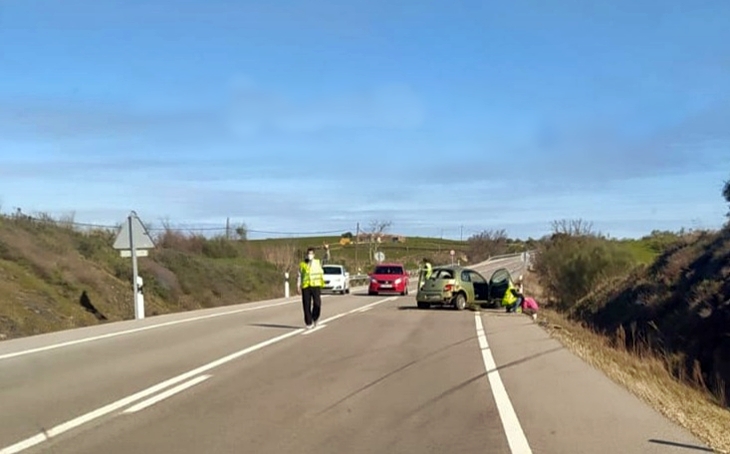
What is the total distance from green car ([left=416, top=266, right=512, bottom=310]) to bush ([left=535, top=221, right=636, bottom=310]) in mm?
14797

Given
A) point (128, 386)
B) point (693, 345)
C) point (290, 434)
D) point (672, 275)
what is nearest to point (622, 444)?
point (290, 434)

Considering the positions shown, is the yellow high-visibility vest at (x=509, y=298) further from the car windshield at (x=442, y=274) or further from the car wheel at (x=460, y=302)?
the car windshield at (x=442, y=274)

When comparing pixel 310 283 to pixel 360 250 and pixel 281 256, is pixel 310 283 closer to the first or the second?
pixel 281 256

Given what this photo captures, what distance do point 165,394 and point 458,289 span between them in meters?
21.4

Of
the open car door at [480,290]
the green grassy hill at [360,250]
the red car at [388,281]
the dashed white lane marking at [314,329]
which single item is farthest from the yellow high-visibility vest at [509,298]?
the green grassy hill at [360,250]

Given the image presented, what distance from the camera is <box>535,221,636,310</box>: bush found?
4669 cm

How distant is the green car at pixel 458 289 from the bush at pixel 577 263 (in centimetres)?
1480

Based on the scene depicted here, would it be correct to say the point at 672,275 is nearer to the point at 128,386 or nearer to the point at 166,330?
the point at 166,330

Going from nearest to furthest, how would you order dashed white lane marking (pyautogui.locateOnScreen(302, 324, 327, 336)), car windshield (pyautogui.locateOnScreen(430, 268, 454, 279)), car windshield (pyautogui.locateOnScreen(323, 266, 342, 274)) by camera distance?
dashed white lane marking (pyautogui.locateOnScreen(302, 324, 327, 336)) → car windshield (pyautogui.locateOnScreen(430, 268, 454, 279)) → car windshield (pyautogui.locateOnScreen(323, 266, 342, 274))

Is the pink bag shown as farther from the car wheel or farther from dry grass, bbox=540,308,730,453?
dry grass, bbox=540,308,730,453

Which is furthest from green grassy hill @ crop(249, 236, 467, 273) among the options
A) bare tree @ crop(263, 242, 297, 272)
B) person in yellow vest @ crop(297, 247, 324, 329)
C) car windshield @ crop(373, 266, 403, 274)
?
person in yellow vest @ crop(297, 247, 324, 329)

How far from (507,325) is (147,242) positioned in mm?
10624

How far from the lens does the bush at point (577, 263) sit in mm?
46688

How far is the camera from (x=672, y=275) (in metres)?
32.2
